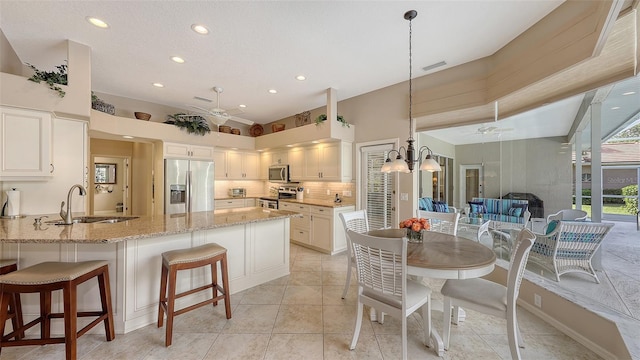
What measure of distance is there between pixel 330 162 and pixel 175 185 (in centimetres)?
329

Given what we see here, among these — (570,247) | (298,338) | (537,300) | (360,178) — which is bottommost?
(298,338)

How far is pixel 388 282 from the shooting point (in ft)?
5.95

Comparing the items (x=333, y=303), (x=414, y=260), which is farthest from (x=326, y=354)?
(x=414, y=260)

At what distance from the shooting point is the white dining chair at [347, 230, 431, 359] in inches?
68.2

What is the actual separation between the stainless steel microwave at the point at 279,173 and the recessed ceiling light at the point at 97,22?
3825mm

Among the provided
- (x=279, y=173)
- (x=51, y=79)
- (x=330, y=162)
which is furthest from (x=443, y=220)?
(x=51, y=79)

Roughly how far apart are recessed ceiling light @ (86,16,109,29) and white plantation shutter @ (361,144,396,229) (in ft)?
12.9

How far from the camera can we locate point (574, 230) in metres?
2.70

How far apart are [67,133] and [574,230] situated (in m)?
6.31

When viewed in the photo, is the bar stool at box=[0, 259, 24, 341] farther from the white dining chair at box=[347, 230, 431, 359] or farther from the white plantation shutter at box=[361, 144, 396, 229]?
the white plantation shutter at box=[361, 144, 396, 229]

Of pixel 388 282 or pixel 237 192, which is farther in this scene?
pixel 237 192

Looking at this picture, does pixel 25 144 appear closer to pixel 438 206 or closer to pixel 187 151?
pixel 187 151

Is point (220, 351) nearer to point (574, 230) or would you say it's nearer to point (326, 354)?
point (326, 354)

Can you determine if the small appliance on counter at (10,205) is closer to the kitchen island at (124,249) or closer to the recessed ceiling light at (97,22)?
the kitchen island at (124,249)
